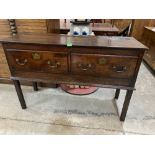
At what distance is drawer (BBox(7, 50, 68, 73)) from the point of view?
4.22 ft

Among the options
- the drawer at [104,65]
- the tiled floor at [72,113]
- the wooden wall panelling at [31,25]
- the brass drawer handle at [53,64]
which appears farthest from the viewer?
the wooden wall panelling at [31,25]

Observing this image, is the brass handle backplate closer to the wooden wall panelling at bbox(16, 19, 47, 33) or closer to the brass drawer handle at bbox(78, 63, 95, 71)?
the brass drawer handle at bbox(78, 63, 95, 71)

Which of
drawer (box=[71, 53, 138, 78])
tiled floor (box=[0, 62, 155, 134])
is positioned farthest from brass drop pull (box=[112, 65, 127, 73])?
tiled floor (box=[0, 62, 155, 134])

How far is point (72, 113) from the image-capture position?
1.65 meters

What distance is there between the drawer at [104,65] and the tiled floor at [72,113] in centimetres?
54

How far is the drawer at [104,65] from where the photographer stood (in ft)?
3.96

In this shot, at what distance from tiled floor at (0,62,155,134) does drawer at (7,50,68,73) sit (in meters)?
0.54

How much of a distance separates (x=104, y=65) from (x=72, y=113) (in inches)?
27.4

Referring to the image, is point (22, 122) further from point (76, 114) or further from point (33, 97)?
point (76, 114)

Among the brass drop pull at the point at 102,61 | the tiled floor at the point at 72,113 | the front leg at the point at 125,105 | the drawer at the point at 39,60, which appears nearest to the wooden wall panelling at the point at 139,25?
the tiled floor at the point at 72,113

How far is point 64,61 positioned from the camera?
4.24 feet

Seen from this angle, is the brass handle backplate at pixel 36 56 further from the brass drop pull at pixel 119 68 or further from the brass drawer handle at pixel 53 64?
the brass drop pull at pixel 119 68
